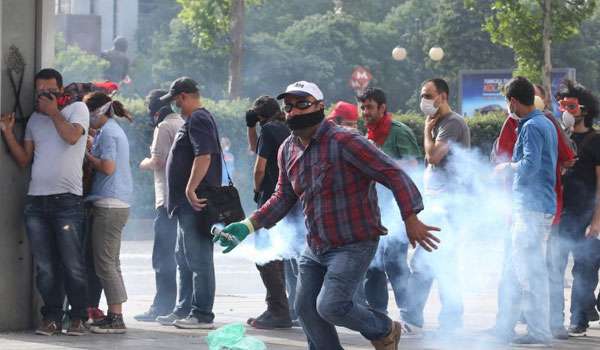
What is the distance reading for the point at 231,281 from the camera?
14.7 meters

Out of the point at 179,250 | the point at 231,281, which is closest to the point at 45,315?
the point at 179,250

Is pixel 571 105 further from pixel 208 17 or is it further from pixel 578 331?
pixel 208 17

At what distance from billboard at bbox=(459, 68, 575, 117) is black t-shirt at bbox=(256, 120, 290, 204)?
1890cm

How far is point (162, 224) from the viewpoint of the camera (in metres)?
10.7

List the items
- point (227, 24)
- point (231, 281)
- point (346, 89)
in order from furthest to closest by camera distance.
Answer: point (346, 89)
point (227, 24)
point (231, 281)

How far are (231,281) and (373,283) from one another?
185 inches

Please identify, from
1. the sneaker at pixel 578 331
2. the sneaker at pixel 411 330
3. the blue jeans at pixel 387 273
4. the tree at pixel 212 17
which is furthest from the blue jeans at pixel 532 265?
the tree at pixel 212 17

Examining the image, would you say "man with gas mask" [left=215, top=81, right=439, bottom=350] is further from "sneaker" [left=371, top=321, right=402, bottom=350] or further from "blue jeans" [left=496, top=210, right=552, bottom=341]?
"blue jeans" [left=496, top=210, right=552, bottom=341]

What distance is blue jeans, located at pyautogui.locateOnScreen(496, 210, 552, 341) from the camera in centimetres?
920

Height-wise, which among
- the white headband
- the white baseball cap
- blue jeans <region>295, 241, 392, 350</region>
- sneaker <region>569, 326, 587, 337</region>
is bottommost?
sneaker <region>569, 326, 587, 337</region>

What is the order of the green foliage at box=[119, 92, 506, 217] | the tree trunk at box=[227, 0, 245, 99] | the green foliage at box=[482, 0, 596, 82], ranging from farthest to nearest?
the tree trunk at box=[227, 0, 245, 99]
the green foliage at box=[119, 92, 506, 217]
the green foliage at box=[482, 0, 596, 82]

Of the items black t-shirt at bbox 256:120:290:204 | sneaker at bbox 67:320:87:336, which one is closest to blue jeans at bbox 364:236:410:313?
black t-shirt at bbox 256:120:290:204

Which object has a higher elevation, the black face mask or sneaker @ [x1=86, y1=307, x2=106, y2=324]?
the black face mask

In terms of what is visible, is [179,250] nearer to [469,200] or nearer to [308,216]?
[469,200]
